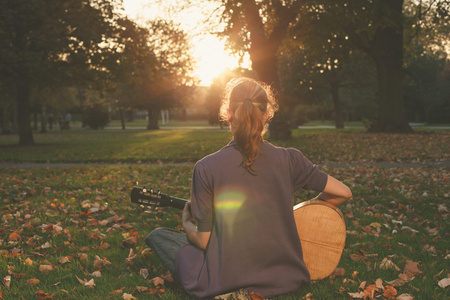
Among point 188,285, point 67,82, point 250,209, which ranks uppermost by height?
point 67,82

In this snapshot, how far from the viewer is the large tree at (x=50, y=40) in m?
17.2

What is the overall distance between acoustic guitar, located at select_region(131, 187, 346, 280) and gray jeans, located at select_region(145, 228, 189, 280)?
0.91 feet

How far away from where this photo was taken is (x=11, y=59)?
16.9 meters

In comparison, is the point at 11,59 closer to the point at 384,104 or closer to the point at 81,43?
the point at 81,43

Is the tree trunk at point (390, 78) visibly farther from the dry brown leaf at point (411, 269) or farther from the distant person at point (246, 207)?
the distant person at point (246, 207)

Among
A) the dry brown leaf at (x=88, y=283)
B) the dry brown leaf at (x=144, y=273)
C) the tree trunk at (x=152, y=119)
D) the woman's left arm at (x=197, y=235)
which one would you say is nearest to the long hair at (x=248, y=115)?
the woman's left arm at (x=197, y=235)

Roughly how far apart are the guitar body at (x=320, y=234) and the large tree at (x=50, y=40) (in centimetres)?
1667

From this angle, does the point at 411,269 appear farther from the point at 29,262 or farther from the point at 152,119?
the point at 152,119

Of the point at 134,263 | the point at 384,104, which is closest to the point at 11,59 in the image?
the point at 134,263

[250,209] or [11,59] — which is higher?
[11,59]

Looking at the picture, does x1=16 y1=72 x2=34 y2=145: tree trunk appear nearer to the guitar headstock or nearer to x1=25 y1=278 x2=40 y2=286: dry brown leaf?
x1=25 y1=278 x2=40 y2=286: dry brown leaf

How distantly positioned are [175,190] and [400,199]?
428cm

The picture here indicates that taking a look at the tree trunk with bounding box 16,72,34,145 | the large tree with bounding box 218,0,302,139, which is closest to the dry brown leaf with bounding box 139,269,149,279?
the large tree with bounding box 218,0,302,139

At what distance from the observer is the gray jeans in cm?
344
